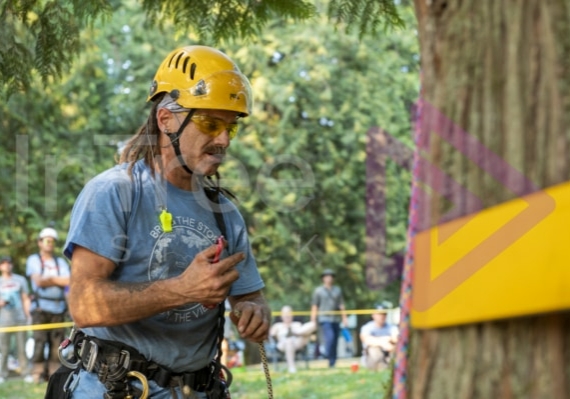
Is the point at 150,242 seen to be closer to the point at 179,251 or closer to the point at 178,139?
the point at 179,251

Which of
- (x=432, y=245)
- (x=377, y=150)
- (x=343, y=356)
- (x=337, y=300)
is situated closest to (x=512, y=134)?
(x=432, y=245)

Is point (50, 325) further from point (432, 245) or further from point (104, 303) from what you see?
point (432, 245)

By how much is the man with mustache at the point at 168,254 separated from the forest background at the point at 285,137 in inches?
727

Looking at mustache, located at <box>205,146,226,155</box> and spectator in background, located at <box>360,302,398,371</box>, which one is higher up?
mustache, located at <box>205,146,226,155</box>

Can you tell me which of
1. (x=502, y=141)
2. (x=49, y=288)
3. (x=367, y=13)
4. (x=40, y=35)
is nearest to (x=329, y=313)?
(x=49, y=288)

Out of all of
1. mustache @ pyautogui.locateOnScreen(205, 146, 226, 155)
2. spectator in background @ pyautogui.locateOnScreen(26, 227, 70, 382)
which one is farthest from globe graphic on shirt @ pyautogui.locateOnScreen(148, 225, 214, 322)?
spectator in background @ pyautogui.locateOnScreen(26, 227, 70, 382)

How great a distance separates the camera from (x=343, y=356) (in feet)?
73.4

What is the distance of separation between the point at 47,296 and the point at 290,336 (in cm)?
544

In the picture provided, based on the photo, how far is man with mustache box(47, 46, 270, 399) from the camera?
381 cm

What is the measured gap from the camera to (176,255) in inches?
165

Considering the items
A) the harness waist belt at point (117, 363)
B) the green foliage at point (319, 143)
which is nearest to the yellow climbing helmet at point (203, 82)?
the harness waist belt at point (117, 363)

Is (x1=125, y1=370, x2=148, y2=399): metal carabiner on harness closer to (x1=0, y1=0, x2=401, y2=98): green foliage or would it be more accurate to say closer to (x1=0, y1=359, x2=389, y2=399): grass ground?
(x1=0, y1=0, x2=401, y2=98): green foliage

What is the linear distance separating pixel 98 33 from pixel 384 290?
10.9 meters

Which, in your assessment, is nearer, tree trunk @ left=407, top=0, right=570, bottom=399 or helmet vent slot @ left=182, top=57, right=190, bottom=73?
tree trunk @ left=407, top=0, right=570, bottom=399
